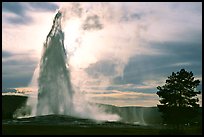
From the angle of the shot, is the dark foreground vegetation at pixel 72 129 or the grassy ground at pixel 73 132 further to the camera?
the dark foreground vegetation at pixel 72 129

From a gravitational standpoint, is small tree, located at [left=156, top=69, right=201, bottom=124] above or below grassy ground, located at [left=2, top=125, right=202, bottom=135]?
above

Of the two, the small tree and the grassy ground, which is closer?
the grassy ground

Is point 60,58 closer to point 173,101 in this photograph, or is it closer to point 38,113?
point 38,113

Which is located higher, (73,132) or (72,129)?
(72,129)

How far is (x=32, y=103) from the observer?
104 m

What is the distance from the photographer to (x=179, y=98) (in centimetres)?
6575

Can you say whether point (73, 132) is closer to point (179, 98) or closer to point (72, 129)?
point (72, 129)

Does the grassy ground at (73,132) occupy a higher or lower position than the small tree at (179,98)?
lower

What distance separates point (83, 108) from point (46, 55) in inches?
718

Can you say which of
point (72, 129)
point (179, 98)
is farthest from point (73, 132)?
point (179, 98)

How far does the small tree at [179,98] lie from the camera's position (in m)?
64.6

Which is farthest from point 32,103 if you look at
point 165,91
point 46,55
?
point 165,91

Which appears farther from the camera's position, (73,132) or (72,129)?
(72,129)

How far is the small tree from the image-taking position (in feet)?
212
